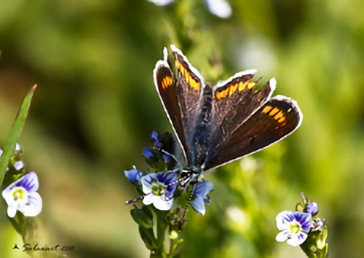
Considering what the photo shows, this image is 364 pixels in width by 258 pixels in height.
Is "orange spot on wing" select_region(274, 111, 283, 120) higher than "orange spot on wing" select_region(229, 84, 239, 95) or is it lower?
lower

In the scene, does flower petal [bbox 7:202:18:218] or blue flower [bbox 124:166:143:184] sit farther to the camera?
blue flower [bbox 124:166:143:184]

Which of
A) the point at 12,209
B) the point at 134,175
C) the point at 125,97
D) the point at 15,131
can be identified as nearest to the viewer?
the point at 15,131

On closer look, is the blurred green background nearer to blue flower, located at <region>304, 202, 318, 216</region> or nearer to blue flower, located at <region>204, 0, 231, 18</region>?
blue flower, located at <region>204, 0, 231, 18</region>

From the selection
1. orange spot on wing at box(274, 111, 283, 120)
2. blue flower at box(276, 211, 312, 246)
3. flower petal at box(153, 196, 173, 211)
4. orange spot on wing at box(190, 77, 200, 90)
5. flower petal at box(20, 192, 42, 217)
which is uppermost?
orange spot on wing at box(190, 77, 200, 90)

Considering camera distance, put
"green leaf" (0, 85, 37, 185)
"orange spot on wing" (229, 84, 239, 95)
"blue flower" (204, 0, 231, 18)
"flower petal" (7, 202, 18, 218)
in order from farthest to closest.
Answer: "blue flower" (204, 0, 231, 18) → "orange spot on wing" (229, 84, 239, 95) → "flower petal" (7, 202, 18, 218) → "green leaf" (0, 85, 37, 185)

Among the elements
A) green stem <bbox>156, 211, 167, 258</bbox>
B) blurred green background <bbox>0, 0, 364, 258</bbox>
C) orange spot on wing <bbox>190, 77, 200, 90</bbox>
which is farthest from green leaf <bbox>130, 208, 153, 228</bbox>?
blurred green background <bbox>0, 0, 364, 258</bbox>

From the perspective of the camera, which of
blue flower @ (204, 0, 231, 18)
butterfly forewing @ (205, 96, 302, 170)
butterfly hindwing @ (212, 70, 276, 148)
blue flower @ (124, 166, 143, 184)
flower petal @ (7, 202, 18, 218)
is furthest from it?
blue flower @ (204, 0, 231, 18)

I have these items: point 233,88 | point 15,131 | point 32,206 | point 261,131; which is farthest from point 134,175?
point 233,88

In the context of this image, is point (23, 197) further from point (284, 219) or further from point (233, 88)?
point (233, 88)
